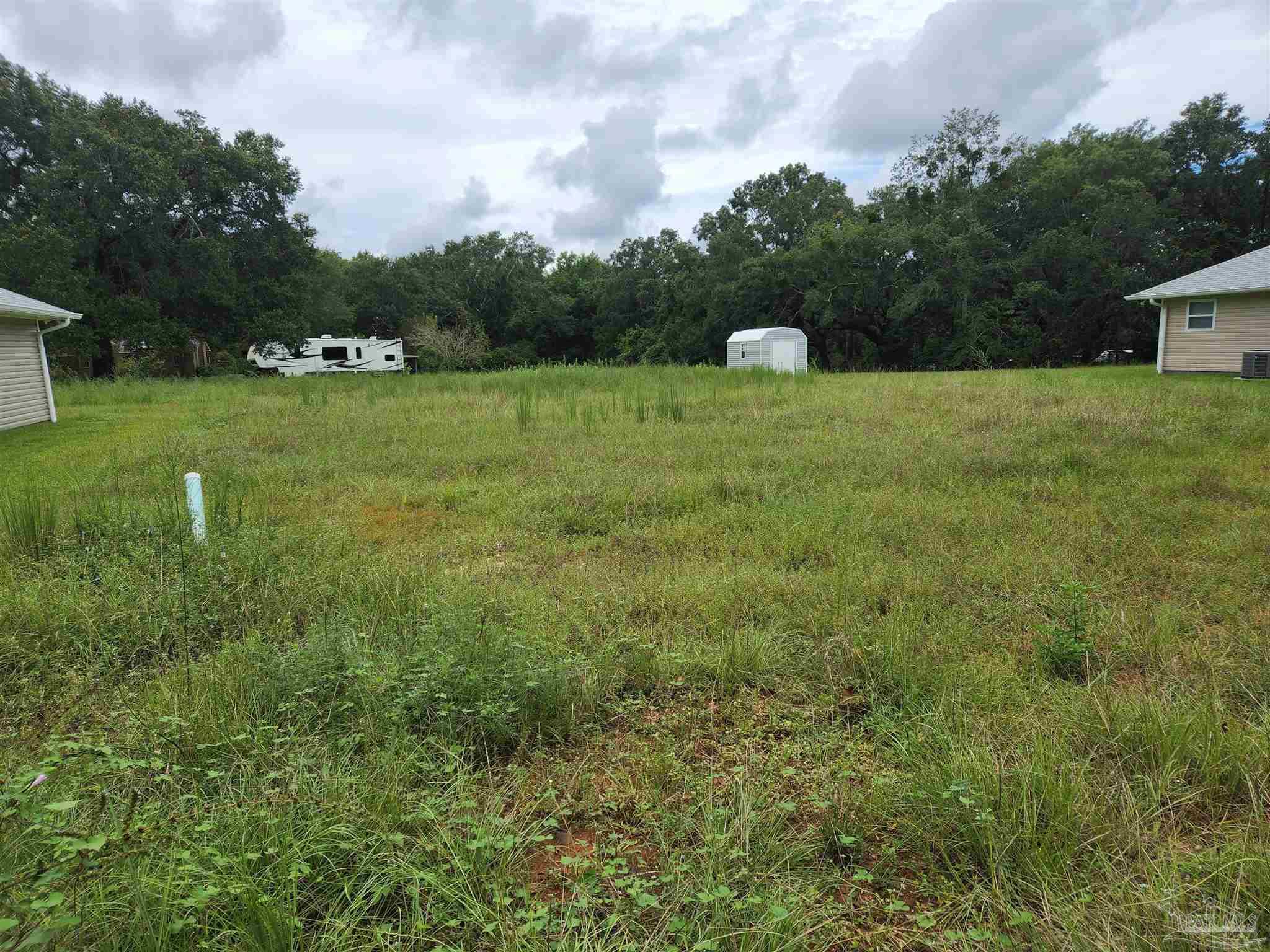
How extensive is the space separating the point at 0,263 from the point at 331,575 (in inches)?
1092

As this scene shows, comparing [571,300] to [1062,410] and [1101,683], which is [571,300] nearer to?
[1062,410]

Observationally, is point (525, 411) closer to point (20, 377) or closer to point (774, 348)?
point (20, 377)

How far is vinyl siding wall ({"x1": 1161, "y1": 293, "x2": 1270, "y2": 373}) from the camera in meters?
17.0

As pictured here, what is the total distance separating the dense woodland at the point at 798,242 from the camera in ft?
83.5

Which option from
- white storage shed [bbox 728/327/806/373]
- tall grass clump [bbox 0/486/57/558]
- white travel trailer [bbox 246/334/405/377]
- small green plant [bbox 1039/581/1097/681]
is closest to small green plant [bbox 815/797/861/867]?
small green plant [bbox 1039/581/1097/681]

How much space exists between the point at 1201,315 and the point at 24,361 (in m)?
26.1

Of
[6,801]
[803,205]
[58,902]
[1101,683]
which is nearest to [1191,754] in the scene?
[1101,683]

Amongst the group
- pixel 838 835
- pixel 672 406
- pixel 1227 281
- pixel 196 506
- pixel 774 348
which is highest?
pixel 1227 281

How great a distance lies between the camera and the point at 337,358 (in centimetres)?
3831

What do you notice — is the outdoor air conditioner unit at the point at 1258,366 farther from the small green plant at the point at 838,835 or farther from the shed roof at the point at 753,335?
the small green plant at the point at 838,835

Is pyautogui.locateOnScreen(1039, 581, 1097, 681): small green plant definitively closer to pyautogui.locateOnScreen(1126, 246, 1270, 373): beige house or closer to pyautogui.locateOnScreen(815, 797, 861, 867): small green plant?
pyautogui.locateOnScreen(815, 797, 861, 867): small green plant

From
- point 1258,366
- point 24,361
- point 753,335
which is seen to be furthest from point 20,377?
point 1258,366

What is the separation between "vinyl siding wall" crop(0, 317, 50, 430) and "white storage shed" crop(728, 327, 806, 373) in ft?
65.2

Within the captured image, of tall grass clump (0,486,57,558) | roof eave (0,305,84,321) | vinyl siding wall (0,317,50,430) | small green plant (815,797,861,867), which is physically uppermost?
roof eave (0,305,84,321)
